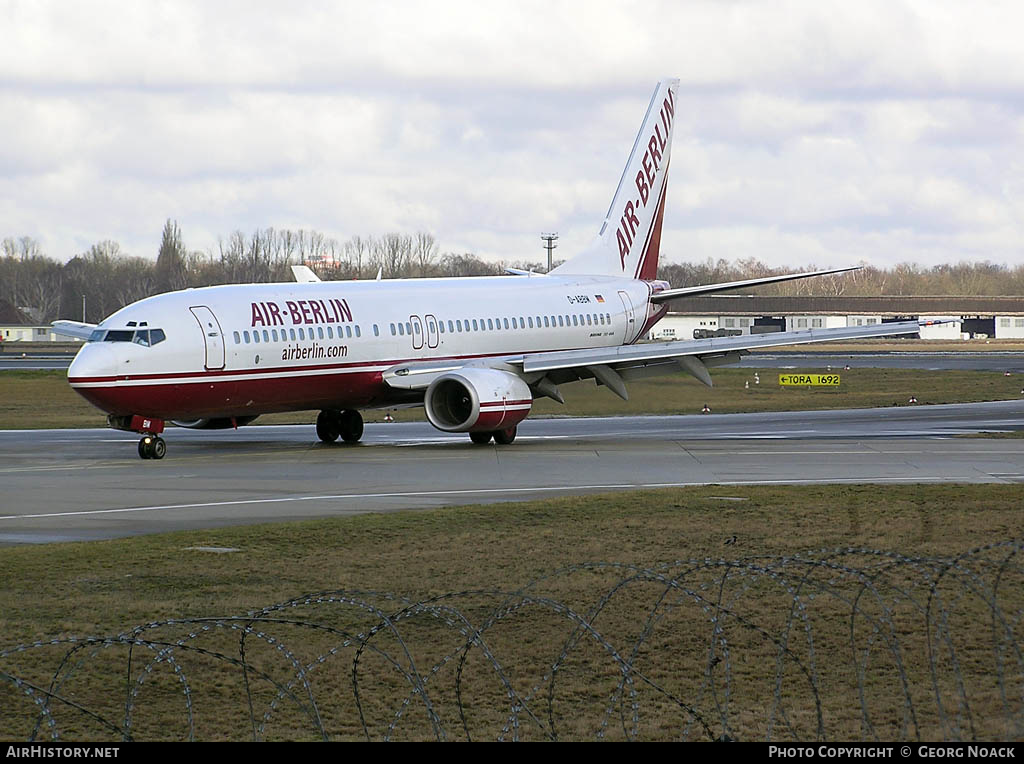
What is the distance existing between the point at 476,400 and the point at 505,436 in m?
2.15

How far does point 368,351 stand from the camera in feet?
120

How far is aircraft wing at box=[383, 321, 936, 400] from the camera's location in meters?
37.3

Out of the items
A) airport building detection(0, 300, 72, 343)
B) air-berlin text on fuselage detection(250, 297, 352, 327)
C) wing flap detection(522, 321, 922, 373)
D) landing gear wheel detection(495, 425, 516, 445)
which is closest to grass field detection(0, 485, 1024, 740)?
air-berlin text on fuselage detection(250, 297, 352, 327)

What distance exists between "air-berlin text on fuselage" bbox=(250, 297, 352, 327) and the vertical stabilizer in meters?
12.3

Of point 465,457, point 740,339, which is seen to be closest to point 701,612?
point 465,457

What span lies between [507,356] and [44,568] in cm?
2320

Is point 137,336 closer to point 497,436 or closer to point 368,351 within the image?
point 368,351

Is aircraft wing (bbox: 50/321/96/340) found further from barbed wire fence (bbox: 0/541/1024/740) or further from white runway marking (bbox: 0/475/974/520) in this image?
barbed wire fence (bbox: 0/541/1024/740)

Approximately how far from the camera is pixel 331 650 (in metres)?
14.8

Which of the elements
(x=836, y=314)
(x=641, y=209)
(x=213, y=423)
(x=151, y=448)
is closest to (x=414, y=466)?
(x=151, y=448)

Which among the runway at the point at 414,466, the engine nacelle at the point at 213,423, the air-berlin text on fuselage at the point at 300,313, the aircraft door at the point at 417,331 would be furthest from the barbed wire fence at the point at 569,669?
the aircraft door at the point at 417,331

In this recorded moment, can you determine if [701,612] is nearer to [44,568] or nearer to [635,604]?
[635,604]

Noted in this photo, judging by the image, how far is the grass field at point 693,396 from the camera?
4712 centimetres

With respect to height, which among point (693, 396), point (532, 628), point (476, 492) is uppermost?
point (693, 396)
